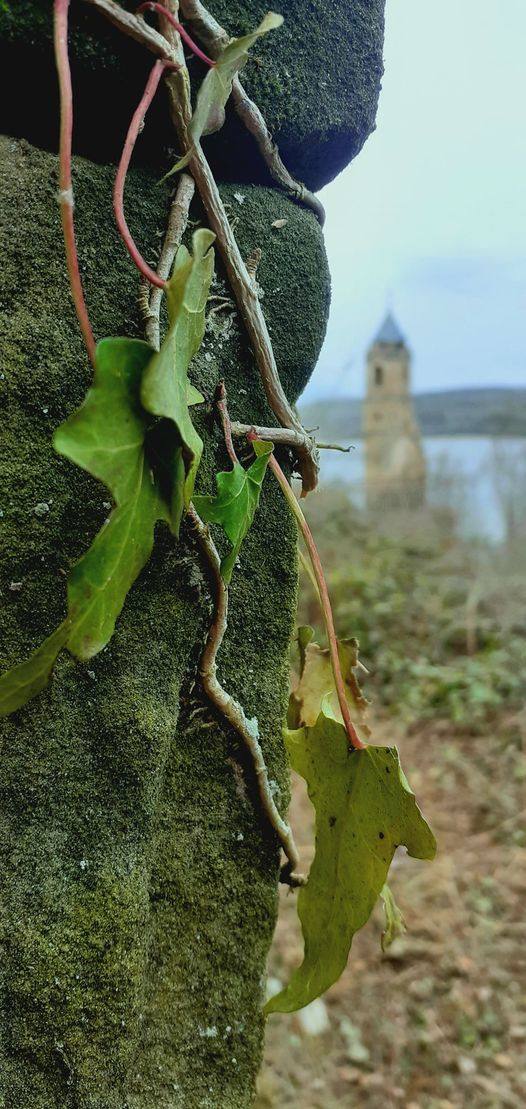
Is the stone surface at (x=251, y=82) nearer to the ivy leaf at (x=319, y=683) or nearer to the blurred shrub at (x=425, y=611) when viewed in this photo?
the ivy leaf at (x=319, y=683)

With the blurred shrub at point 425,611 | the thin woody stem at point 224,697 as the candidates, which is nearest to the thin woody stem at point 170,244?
the thin woody stem at point 224,697

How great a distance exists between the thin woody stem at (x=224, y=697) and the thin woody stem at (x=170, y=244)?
114mm

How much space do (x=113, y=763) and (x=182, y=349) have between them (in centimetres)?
26

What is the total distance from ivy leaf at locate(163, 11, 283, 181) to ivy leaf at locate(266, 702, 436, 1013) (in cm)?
37

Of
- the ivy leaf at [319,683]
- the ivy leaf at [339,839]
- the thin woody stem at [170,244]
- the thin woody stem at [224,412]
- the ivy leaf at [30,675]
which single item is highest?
the thin woody stem at [170,244]

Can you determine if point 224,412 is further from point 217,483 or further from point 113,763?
point 113,763

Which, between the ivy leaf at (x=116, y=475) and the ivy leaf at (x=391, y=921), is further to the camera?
the ivy leaf at (x=391, y=921)

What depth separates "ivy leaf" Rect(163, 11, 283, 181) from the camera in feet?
1.50

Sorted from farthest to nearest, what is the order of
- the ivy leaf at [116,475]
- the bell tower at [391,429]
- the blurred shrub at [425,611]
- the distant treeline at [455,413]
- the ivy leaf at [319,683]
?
the bell tower at [391,429] < the distant treeline at [455,413] < the blurred shrub at [425,611] < the ivy leaf at [319,683] < the ivy leaf at [116,475]

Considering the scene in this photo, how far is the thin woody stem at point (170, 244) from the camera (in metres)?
0.49

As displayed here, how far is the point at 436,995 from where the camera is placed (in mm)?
1605

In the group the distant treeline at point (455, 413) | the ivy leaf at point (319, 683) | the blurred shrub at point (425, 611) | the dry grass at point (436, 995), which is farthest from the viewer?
the distant treeline at point (455, 413)

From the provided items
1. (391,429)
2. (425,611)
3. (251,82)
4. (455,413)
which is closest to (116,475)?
(251,82)

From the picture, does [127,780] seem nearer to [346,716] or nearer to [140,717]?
[140,717]
